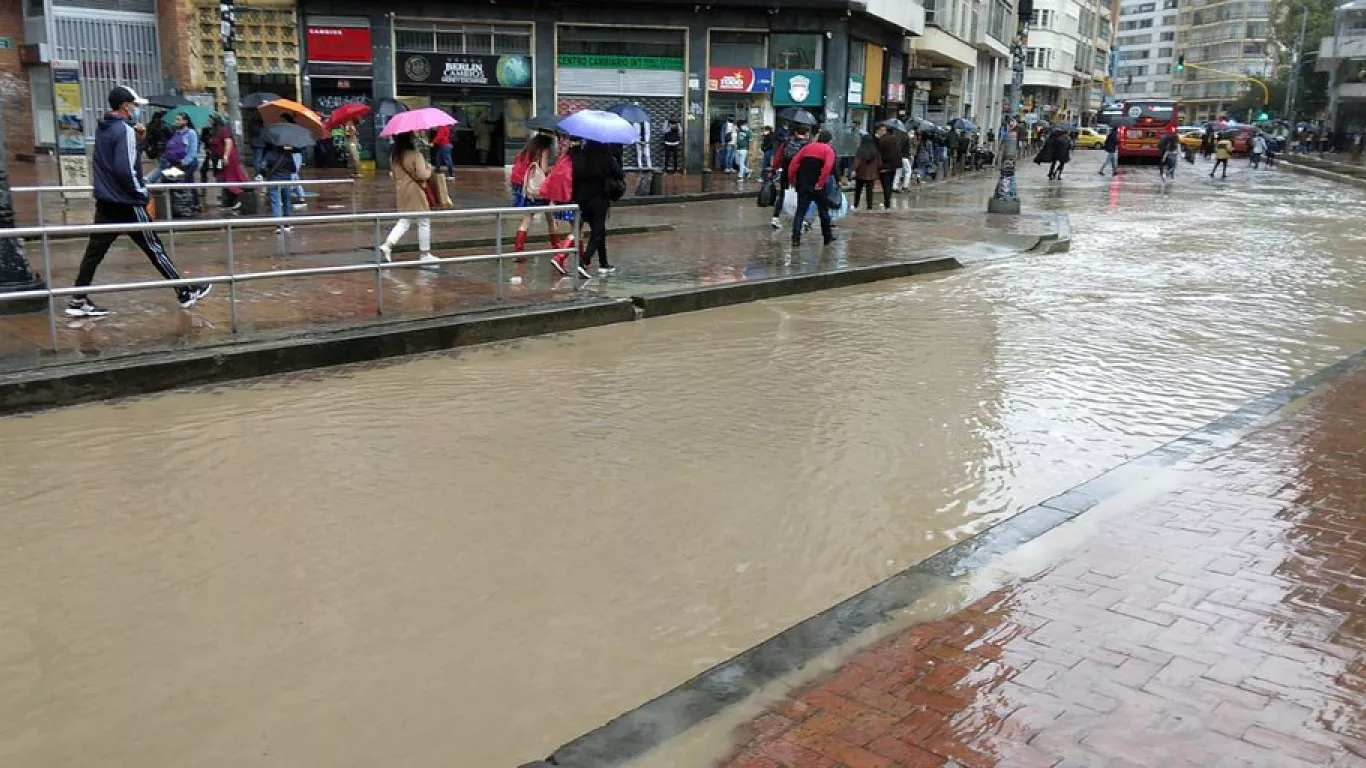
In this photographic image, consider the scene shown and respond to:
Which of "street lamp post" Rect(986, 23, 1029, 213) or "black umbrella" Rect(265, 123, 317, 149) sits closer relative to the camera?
"black umbrella" Rect(265, 123, 317, 149)

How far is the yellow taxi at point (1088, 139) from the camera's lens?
213 feet

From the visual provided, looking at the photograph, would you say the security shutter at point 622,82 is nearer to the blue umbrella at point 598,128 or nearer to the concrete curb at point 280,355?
the blue umbrella at point 598,128

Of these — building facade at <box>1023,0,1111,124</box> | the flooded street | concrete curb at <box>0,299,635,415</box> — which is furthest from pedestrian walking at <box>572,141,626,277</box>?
building facade at <box>1023,0,1111,124</box>

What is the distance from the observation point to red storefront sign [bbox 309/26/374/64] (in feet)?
102

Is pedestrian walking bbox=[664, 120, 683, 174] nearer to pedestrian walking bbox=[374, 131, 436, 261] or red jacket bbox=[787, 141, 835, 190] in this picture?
red jacket bbox=[787, 141, 835, 190]

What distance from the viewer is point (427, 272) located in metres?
12.4

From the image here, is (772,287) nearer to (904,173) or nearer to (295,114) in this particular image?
(295,114)

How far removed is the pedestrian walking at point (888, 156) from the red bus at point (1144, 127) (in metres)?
30.4

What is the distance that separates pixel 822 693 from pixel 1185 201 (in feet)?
93.5

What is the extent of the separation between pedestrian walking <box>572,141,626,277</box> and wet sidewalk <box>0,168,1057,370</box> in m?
0.62

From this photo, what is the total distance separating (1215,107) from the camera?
132250 millimetres

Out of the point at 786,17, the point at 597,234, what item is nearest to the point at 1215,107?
the point at 786,17

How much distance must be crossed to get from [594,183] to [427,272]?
6.87 ft

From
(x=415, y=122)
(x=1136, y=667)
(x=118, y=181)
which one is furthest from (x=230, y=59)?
(x=1136, y=667)
